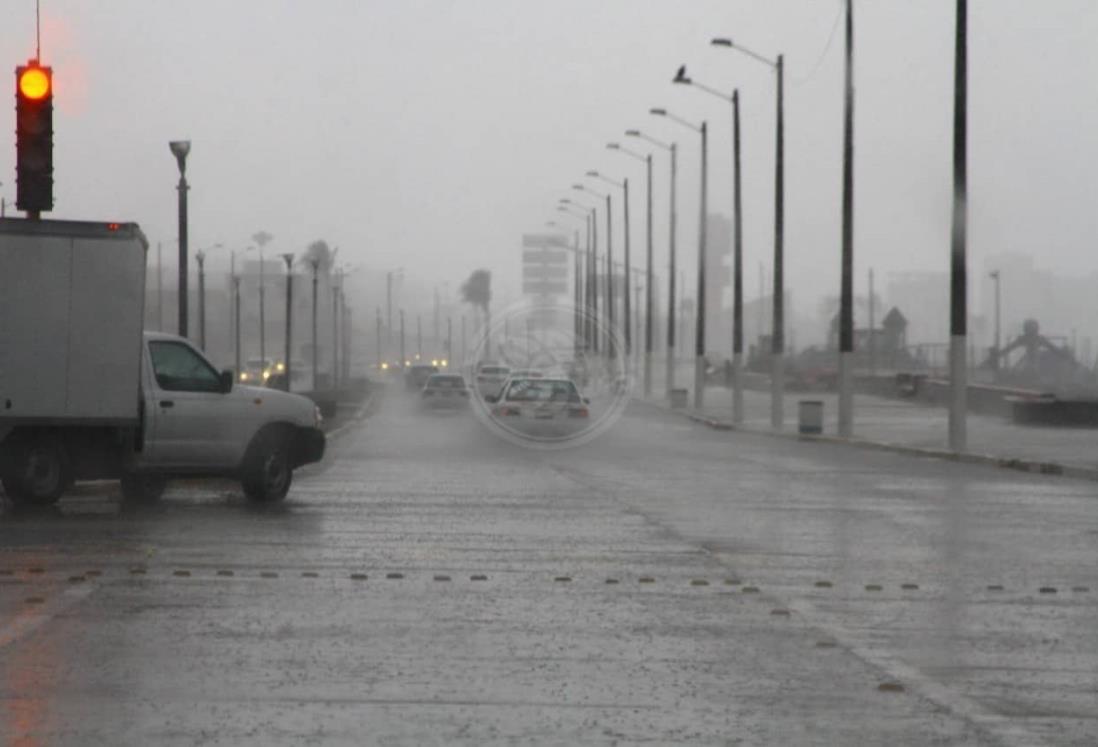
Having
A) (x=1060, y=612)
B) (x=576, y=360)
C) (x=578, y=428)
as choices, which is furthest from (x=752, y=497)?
(x=576, y=360)

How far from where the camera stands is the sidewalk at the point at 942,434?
114ft

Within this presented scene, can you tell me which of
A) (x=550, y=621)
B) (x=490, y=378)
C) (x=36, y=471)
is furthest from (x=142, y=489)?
(x=490, y=378)

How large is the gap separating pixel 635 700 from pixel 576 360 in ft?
360

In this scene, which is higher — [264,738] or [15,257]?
[15,257]

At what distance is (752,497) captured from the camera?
2548 cm

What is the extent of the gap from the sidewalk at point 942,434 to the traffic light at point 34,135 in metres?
16.4

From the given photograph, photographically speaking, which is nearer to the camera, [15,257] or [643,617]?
[643,617]

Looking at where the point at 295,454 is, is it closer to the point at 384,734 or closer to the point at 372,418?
the point at 384,734

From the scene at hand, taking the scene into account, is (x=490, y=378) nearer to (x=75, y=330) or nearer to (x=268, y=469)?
(x=268, y=469)

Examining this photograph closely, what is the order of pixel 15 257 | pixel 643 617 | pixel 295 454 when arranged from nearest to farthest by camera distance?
1. pixel 643 617
2. pixel 15 257
3. pixel 295 454

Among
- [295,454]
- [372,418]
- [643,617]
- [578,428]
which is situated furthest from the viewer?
[372,418]

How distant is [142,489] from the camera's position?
24734 millimetres
